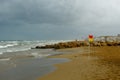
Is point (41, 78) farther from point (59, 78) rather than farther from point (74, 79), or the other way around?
point (74, 79)

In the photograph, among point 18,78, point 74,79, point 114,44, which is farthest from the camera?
point 114,44

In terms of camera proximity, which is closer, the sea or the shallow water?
the shallow water

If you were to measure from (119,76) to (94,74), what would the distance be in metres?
1.31

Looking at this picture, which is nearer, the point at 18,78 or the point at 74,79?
the point at 74,79

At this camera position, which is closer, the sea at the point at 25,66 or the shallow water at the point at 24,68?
the shallow water at the point at 24,68

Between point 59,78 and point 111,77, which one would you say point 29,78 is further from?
point 111,77

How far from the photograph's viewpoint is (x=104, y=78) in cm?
1054

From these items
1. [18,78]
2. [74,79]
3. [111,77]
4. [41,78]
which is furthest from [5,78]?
[111,77]

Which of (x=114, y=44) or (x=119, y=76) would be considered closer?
(x=119, y=76)

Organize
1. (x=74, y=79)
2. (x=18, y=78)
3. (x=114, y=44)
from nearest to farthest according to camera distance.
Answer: (x=74, y=79) < (x=18, y=78) < (x=114, y=44)

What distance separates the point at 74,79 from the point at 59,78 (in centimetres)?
86

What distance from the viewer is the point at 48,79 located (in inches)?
431

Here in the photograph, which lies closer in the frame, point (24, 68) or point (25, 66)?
point (24, 68)

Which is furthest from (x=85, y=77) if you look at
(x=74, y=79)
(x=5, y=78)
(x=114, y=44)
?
(x=114, y=44)
